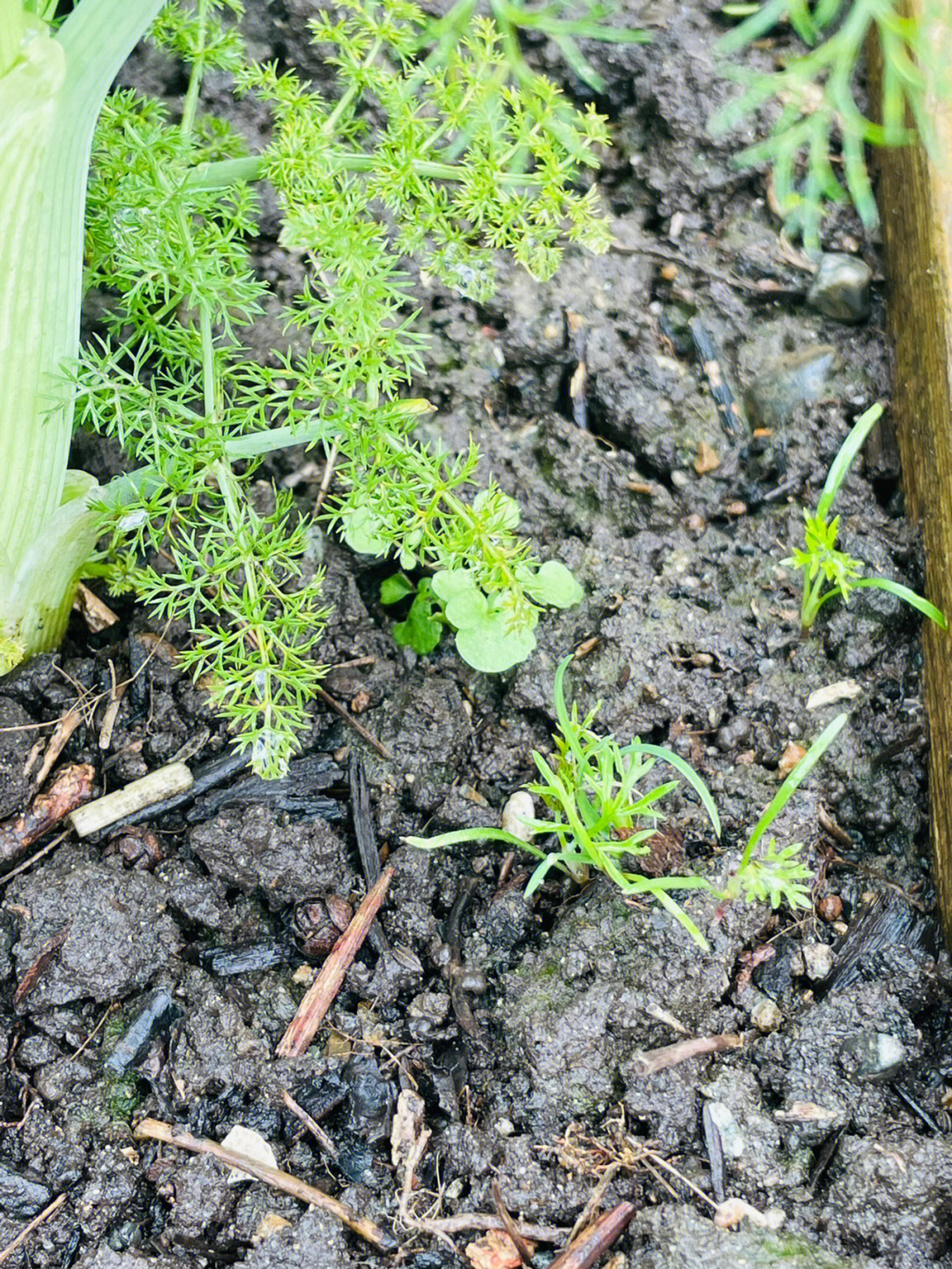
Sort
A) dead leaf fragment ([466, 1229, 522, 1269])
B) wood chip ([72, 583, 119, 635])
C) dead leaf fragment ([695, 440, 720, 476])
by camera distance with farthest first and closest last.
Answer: dead leaf fragment ([695, 440, 720, 476])
wood chip ([72, 583, 119, 635])
dead leaf fragment ([466, 1229, 522, 1269])

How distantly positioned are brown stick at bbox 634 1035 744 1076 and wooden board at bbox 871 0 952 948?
0.45m

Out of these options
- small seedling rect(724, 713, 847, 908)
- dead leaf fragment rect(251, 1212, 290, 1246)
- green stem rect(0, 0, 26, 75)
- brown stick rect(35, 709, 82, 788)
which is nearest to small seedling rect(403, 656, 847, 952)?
small seedling rect(724, 713, 847, 908)

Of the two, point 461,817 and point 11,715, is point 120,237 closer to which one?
point 11,715

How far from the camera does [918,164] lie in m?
2.11

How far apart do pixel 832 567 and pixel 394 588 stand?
0.85m

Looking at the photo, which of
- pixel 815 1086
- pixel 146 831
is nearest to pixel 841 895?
pixel 815 1086

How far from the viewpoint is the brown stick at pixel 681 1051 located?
1.61 m

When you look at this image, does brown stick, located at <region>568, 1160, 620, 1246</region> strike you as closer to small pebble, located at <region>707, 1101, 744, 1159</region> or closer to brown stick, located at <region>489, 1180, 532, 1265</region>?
brown stick, located at <region>489, 1180, 532, 1265</region>

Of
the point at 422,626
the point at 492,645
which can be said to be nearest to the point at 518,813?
the point at 492,645

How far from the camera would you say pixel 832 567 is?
184cm

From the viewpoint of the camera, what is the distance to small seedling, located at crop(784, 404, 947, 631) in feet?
6.04

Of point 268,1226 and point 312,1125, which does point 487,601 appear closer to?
point 312,1125

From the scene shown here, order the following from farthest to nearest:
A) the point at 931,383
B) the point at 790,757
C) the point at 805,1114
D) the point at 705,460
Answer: the point at 705,460, the point at 931,383, the point at 790,757, the point at 805,1114

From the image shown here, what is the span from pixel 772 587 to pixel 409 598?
2.50 feet
